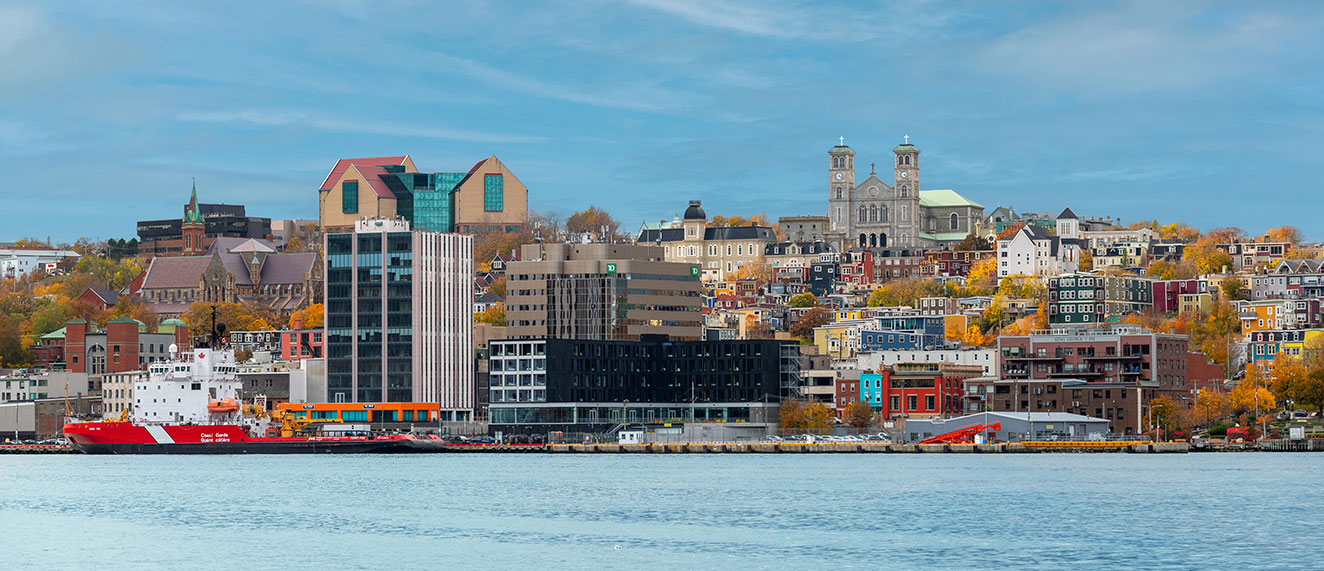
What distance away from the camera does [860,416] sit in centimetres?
14712

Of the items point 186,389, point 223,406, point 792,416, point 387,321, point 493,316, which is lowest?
point 792,416

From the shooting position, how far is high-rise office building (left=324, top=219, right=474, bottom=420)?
153875 mm

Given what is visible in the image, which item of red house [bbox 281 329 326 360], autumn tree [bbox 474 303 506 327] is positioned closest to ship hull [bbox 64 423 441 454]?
red house [bbox 281 329 326 360]

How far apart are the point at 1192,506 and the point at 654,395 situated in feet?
258

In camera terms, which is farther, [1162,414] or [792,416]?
[792,416]

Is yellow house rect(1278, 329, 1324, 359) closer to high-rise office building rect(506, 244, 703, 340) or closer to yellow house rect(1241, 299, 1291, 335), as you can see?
yellow house rect(1241, 299, 1291, 335)

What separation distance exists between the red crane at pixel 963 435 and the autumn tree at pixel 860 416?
881 centimetres

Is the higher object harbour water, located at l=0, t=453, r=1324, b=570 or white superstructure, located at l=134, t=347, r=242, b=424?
white superstructure, located at l=134, t=347, r=242, b=424

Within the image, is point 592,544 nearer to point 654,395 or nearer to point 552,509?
point 552,509

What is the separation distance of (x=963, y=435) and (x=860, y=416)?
35.2 ft

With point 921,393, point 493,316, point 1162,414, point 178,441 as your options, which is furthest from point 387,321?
point 1162,414

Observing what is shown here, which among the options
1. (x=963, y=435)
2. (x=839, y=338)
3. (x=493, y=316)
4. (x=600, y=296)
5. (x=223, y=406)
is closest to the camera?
(x=223, y=406)

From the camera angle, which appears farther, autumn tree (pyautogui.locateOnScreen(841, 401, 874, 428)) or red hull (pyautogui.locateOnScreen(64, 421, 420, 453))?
autumn tree (pyautogui.locateOnScreen(841, 401, 874, 428))

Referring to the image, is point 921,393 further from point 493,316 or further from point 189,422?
point 493,316
